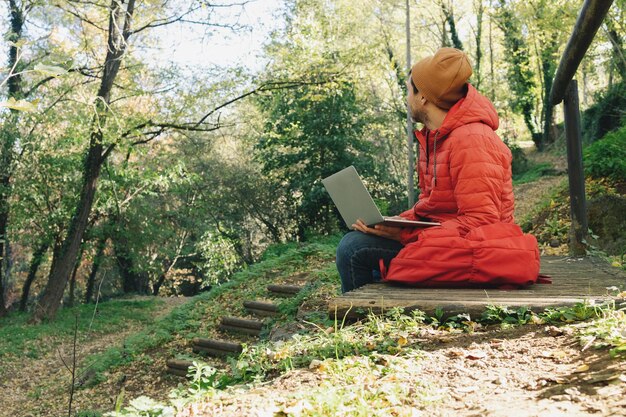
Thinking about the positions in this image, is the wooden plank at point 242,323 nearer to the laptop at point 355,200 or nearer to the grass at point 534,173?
the laptop at point 355,200

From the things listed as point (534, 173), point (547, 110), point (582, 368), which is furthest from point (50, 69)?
point (547, 110)

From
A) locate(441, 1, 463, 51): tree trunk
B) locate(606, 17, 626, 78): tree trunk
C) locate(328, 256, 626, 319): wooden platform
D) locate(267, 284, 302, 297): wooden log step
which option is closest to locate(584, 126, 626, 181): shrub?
locate(606, 17, 626, 78): tree trunk

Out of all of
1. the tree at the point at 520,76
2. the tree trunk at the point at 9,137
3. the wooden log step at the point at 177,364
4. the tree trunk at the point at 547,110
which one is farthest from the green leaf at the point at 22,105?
the tree at the point at 520,76

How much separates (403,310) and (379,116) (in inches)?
759

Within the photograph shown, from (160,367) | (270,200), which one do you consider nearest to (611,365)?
(160,367)

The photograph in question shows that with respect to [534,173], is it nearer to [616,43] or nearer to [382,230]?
[616,43]

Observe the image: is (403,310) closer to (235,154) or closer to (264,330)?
(264,330)

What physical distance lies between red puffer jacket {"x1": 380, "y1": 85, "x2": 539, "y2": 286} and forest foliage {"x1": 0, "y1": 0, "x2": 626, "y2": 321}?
6220 millimetres

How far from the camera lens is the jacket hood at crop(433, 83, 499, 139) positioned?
10.2 ft

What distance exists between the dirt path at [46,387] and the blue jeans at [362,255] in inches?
141

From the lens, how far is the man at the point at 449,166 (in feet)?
9.87

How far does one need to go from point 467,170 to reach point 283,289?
5834 mm

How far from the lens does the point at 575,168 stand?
446 centimetres

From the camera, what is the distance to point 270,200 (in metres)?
21.0
